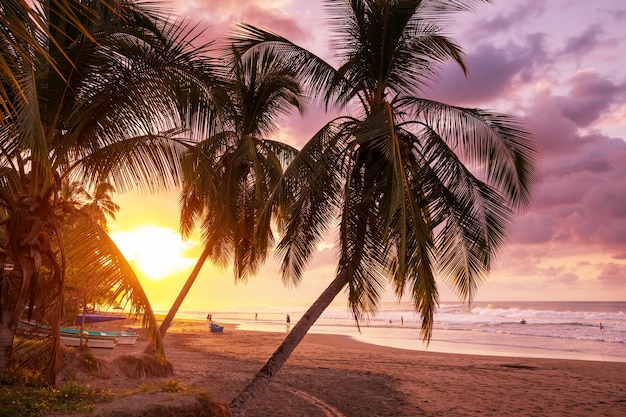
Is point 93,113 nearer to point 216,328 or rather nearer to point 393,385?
point 393,385

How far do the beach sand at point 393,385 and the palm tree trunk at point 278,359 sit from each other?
3.20 feet

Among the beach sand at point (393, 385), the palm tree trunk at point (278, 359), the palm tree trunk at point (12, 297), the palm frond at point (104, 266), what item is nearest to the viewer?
the palm tree trunk at point (12, 297)

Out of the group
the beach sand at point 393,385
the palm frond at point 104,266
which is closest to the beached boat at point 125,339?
the beach sand at point 393,385

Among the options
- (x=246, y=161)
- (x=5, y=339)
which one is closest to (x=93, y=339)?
(x=246, y=161)

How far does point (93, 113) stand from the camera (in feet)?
23.6

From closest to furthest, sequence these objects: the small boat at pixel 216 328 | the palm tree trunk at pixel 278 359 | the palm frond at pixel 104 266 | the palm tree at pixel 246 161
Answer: the palm frond at pixel 104 266, the palm tree trunk at pixel 278 359, the palm tree at pixel 246 161, the small boat at pixel 216 328

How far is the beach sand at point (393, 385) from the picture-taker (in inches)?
427

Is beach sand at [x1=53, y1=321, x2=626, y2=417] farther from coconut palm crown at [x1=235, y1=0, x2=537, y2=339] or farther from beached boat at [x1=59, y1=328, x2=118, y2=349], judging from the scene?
coconut palm crown at [x1=235, y1=0, x2=537, y2=339]

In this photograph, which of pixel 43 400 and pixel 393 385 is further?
pixel 393 385

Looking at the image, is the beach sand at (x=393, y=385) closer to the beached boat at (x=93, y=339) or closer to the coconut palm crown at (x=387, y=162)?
the beached boat at (x=93, y=339)

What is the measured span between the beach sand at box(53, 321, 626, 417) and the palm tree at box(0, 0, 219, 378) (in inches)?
112

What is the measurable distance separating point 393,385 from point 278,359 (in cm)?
792

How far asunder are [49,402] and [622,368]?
A: 20.7m

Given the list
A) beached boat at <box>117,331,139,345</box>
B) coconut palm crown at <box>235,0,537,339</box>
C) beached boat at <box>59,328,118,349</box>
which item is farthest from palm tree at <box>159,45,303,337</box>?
beached boat at <box>117,331,139,345</box>
